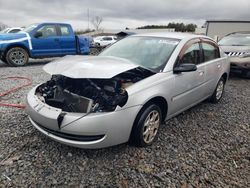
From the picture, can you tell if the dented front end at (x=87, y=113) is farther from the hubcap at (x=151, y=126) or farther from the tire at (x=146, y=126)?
the hubcap at (x=151, y=126)

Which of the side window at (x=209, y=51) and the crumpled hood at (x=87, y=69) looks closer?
the crumpled hood at (x=87, y=69)

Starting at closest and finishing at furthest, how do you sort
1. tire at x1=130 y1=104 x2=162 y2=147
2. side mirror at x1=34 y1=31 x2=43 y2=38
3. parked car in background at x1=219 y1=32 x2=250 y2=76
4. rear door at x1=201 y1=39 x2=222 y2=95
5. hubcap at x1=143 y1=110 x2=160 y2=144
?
1. tire at x1=130 y1=104 x2=162 y2=147
2. hubcap at x1=143 y1=110 x2=160 y2=144
3. rear door at x1=201 y1=39 x2=222 y2=95
4. parked car in background at x1=219 y1=32 x2=250 y2=76
5. side mirror at x1=34 y1=31 x2=43 y2=38

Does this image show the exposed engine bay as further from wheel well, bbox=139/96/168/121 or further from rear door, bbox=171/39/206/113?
rear door, bbox=171/39/206/113

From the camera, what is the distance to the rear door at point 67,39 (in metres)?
9.62

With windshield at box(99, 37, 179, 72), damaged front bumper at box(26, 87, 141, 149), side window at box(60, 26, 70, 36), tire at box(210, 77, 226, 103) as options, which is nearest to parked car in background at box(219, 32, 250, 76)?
tire at box(210, 77, 226, 103)

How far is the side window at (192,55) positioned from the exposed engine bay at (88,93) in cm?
85

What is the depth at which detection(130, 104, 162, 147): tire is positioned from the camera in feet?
9.27

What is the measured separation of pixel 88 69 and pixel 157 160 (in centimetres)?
139

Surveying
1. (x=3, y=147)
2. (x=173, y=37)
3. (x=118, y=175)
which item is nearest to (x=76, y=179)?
(x=118, y=175)

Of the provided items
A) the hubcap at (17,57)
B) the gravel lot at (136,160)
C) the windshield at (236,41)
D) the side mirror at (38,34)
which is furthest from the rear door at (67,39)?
the gravel lot at (136,160)

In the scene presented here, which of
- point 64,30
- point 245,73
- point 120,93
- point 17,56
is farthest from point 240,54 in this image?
point 17,56

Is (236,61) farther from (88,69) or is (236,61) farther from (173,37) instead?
(88,69)

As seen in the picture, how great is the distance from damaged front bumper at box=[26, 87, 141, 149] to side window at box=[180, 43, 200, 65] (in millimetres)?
1410

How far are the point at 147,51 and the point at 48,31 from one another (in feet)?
22.8
